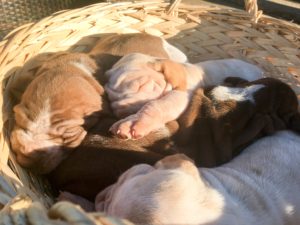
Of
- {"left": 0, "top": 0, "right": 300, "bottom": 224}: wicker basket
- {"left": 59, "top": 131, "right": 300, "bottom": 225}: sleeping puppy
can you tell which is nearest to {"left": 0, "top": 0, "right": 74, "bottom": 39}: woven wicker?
{"left": 0, "top": 0, "right": 300, "bottom": 224}: wicker basket

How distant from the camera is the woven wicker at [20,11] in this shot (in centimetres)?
411

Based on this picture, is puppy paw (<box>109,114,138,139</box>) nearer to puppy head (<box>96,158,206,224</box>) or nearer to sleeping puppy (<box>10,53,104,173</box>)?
sleeping puppy (<box>10,53,104,173</box>)

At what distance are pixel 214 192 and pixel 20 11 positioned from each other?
3.06 m

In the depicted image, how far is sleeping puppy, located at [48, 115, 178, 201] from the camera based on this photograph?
5.83 ft

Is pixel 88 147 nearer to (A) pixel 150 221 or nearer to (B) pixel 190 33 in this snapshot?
(A) pixel 150 221

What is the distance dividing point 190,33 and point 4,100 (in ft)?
3.30

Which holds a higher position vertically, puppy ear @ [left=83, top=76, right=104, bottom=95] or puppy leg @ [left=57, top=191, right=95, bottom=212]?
puppy ear @ [left=83, top=76, right=104, bottom=95]

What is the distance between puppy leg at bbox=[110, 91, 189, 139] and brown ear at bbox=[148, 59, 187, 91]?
0.04m

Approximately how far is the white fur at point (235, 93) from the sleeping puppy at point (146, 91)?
0.10 metres

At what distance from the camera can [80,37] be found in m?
2.40

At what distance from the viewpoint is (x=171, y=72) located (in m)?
2.09

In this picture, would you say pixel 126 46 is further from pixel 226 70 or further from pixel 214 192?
pixel 214 192

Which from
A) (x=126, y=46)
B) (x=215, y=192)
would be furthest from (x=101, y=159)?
(x=126, y=46)

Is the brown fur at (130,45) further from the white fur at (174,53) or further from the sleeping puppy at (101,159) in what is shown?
the sleeping puppy at (101,159)
